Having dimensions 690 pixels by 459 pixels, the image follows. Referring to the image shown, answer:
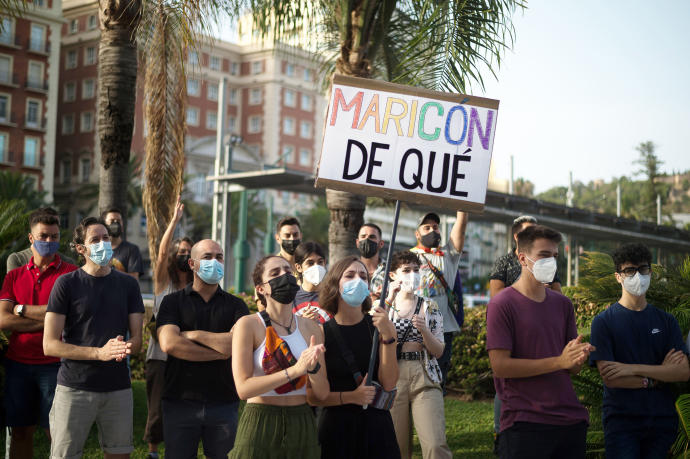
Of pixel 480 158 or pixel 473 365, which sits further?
pixel 473 365

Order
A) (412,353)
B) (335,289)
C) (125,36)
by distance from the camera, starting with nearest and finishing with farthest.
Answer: (335,289)
(412,353)
(125,36)

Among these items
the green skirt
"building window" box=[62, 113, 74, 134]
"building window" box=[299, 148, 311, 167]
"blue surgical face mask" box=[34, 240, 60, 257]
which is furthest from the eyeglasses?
"building window" box=[299, 148, 311, 167]

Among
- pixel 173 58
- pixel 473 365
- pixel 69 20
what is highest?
pixel 69 20

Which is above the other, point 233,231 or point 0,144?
point 0,144

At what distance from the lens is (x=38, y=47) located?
191 feet

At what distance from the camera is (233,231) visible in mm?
68125

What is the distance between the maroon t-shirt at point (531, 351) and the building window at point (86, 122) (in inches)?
2688

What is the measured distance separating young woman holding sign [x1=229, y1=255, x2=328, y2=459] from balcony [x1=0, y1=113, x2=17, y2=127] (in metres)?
56.5

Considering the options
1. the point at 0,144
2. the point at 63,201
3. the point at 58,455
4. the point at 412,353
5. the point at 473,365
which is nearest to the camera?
the point at 58,455

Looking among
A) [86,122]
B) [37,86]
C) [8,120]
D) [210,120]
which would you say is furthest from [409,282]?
[210,120]

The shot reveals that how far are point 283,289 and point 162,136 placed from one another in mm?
5846

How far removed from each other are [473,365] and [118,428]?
23.9 feet

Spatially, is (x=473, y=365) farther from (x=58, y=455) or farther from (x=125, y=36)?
(x=58, y=455)

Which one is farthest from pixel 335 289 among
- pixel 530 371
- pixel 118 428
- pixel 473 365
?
pixel 473 365
